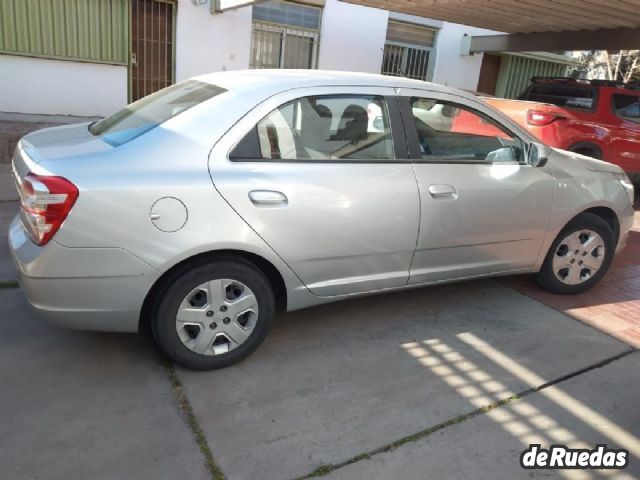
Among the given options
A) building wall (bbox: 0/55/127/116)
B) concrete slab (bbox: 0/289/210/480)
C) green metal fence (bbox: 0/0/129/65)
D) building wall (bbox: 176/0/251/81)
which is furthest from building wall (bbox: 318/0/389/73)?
concrete slab (bbox: 0/289/210/480)

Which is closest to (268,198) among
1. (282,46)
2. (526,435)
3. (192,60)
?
(526,435)

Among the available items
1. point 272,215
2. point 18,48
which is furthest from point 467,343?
point 18,48

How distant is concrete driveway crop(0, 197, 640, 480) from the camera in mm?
2457

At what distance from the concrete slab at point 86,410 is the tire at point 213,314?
0.26 metres

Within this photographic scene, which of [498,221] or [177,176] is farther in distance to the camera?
[498,221]

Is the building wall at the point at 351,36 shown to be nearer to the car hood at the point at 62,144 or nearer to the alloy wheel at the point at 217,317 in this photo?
the car hood at the point at 62,144

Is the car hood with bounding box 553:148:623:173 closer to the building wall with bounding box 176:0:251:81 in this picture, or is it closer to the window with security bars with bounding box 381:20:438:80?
the building wall with bounding box 176:0:251:81

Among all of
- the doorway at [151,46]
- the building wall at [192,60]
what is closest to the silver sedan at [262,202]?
the building wall at [192,60]

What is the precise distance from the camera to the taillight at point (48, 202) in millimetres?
2547

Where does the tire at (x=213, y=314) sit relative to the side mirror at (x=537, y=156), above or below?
below

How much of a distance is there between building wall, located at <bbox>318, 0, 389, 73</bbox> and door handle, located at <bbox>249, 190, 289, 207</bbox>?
7.96 meters

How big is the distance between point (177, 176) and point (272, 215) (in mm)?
541

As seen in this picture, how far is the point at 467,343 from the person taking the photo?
361 centimetres

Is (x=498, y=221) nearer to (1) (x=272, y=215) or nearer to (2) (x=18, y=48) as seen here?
(1) (x=272, y=215)
